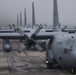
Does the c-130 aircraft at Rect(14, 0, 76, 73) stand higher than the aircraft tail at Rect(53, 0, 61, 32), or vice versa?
the aircraft tail at Rect(53, 0, 61, 32)

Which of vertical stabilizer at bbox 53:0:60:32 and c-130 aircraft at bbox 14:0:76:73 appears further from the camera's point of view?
vertical stabilizer at bbox 53:0:60:32

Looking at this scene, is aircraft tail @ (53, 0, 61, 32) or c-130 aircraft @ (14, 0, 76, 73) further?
aircraft tail @ (53, 0, 61, 32)

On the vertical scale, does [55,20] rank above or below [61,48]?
above

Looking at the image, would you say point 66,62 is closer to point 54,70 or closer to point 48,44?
point 54,70

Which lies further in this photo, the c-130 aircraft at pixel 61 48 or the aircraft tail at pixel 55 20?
the aircraft tail at pixel 55 20

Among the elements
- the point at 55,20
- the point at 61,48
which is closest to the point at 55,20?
the point at 55,20

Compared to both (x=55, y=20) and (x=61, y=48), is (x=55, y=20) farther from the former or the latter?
(x=61, y=48)

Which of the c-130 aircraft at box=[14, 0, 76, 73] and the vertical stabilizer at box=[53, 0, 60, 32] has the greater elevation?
the vertical stabilizer at box=[53, 0, 60, 32]

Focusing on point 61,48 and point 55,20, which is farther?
point 55,20

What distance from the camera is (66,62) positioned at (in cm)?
1995

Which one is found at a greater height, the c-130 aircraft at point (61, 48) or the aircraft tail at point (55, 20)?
the aircraft tail at point (55, 20)

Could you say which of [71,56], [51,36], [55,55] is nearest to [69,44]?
[71,56]

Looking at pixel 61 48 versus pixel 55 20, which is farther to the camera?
pixel 55 20

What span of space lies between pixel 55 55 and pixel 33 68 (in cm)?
302
